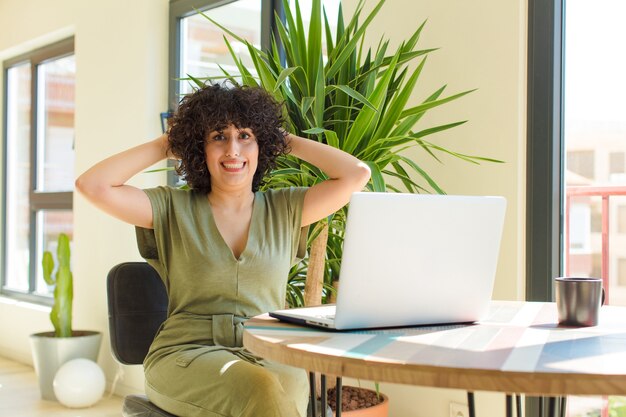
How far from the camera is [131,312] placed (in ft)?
7.37

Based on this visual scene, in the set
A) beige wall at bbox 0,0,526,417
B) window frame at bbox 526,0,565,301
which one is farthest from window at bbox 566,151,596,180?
beige wall at bbox 0,0,526,417

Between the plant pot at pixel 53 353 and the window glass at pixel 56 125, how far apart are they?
4.48 feet

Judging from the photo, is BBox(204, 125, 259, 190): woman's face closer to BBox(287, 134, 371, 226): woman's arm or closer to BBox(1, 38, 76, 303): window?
BBox(287, 134, 371, 226): woman's arm

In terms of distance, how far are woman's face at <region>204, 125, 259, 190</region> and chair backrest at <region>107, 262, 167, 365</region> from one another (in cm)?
37

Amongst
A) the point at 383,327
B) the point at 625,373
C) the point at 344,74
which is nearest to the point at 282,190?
the point at 344,74

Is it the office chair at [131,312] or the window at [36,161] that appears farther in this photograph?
the window at [36,161]

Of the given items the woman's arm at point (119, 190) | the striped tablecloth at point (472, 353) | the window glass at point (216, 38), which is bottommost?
the striped tablecloth at point (472, 353)

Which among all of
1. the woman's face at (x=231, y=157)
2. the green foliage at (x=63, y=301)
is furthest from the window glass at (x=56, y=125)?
the woman's face at (x=231, y=157)

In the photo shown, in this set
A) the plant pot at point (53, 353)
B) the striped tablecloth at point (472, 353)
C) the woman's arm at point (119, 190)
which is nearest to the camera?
the striped tablecloth at point (472, 353)

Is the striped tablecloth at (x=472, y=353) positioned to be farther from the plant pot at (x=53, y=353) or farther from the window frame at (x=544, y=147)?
the plant pot at (x=53, y=353)

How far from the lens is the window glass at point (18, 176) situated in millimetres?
6199

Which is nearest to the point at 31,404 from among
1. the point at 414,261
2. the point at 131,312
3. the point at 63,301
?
the point at 63,301

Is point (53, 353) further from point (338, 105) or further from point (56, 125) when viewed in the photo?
point (338, 105)

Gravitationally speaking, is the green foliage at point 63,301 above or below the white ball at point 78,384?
above
